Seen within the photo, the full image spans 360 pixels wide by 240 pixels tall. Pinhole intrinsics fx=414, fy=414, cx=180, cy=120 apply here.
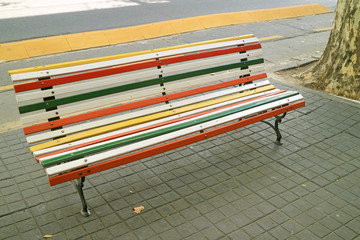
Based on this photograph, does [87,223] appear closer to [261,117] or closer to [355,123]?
[261,117]

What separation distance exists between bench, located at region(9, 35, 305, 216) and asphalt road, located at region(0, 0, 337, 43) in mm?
5165

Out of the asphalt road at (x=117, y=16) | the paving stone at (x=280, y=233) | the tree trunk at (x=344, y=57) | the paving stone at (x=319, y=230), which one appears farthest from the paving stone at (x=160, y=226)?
the asphalt road at (x=117, y=16)

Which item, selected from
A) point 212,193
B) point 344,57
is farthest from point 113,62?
point 344,57

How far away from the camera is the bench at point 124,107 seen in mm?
3375

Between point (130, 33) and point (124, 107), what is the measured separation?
4.99m

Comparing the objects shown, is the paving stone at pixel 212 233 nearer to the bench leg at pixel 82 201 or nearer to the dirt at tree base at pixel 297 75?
the bench leg at pixel 82 201

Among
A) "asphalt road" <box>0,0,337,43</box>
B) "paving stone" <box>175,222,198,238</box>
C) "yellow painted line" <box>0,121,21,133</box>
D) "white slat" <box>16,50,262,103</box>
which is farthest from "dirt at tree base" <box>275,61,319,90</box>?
"asphalt road" <box>0,0,337,43</box>

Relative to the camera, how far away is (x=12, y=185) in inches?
154

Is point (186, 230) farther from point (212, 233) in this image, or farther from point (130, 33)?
point (130, 33)

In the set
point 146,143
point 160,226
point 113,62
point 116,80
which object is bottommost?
point 160,226

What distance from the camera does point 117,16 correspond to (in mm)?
10172

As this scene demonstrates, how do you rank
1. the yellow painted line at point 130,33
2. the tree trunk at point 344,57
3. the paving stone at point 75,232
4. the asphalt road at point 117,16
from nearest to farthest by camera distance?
the paving stone at point 75,232 → the tree trunk at point 344,57 → the yellow painted line at point 130,33 → the asphalt road at point 117,16

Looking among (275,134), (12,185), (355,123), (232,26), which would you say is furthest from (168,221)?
(232,26)

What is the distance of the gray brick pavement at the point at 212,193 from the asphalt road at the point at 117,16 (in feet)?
15.1
